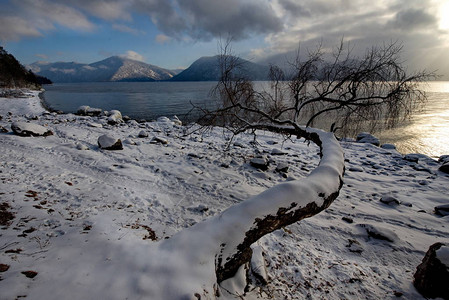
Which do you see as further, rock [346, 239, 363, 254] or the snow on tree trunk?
rock [346, 239, 363, 254]

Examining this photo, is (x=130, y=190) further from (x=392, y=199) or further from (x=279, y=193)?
(x=392, y=199)

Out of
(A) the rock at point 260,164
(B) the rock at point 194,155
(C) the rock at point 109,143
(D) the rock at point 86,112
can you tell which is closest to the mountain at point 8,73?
(D) the rock at point 86,112

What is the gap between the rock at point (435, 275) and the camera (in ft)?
10.5

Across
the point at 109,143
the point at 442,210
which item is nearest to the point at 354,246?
the point at 442,210

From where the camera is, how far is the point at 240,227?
2.63 metres

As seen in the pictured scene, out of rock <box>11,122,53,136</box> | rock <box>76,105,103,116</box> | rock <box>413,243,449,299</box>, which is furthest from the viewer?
rock <box>76,105,103,116</box>

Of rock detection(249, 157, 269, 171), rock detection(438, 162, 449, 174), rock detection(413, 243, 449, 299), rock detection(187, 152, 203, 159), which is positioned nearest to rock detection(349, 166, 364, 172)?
rock detection(438, 162, 449, 174)

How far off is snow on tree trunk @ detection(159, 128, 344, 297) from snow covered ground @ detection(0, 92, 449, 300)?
0.33 m

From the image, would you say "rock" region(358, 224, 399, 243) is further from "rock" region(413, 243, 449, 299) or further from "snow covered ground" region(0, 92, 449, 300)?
"rock" region(413, 243, 449, 299)

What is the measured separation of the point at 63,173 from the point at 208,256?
6785 millimetres

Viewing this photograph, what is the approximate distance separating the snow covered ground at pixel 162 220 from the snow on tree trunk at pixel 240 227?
0.33m

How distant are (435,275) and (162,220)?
18.1 feet

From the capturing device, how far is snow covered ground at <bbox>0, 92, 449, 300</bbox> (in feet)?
8.06

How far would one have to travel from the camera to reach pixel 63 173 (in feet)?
21.7
